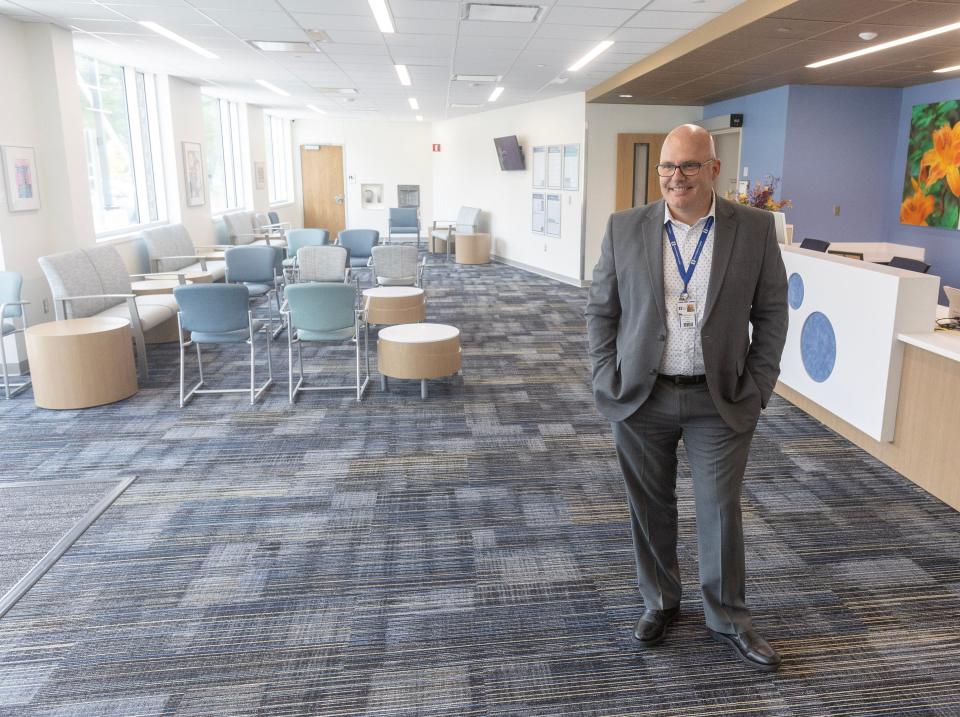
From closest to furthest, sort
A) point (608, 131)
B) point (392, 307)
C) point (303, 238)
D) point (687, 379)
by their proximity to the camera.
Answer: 1. point (687, 379)
2. point (392, 307)
3. point (303, 238)
4. point (608, 131)

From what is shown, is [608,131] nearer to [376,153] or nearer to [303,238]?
[303,238]

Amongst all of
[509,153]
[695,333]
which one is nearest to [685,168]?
[695,333]

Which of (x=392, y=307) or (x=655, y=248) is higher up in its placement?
(x=655, y=248)

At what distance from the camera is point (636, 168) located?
37.0 ft

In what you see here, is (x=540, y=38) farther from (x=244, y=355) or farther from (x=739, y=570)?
(x=739, y=570)

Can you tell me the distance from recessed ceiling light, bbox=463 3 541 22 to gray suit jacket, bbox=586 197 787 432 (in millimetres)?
4222

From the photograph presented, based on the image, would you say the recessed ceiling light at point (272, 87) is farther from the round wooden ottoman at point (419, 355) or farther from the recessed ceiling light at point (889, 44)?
the recessed ceiling light at point (889, 44)

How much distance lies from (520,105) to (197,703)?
40.6ft

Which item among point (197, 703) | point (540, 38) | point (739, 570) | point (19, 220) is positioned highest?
point (540, 38)

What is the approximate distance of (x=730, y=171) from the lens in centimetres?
1093

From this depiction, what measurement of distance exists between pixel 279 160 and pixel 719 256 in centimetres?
1666

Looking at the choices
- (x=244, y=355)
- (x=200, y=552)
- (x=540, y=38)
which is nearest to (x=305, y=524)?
(x=200, y=552)

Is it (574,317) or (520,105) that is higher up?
(520,105)

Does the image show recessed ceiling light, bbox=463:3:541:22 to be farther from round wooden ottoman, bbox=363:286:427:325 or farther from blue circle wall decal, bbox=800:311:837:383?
blue circle wall decal, bbox=800:311:837:383
